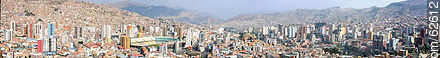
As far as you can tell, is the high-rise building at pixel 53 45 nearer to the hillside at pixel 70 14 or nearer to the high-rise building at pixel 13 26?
the high-rise building at pixel 13 26

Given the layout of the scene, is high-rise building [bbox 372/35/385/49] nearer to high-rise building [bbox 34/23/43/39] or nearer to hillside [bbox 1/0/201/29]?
high-rise building [bbox 34/23/43/39]

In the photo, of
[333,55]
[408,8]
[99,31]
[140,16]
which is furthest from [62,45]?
[408,8]

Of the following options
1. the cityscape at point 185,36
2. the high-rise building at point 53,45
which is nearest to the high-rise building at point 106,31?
the cityscape at point 185,36

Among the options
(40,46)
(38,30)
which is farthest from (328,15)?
(40,46)

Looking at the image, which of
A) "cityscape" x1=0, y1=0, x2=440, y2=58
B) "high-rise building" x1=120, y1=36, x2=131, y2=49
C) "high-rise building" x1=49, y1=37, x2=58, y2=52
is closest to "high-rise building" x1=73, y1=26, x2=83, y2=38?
"cityscape" x1=0, y1=0, x2=440, y2=58

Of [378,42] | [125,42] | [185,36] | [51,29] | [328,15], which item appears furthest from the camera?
[328,15]

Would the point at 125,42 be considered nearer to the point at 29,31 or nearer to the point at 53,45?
the point at 53,45
